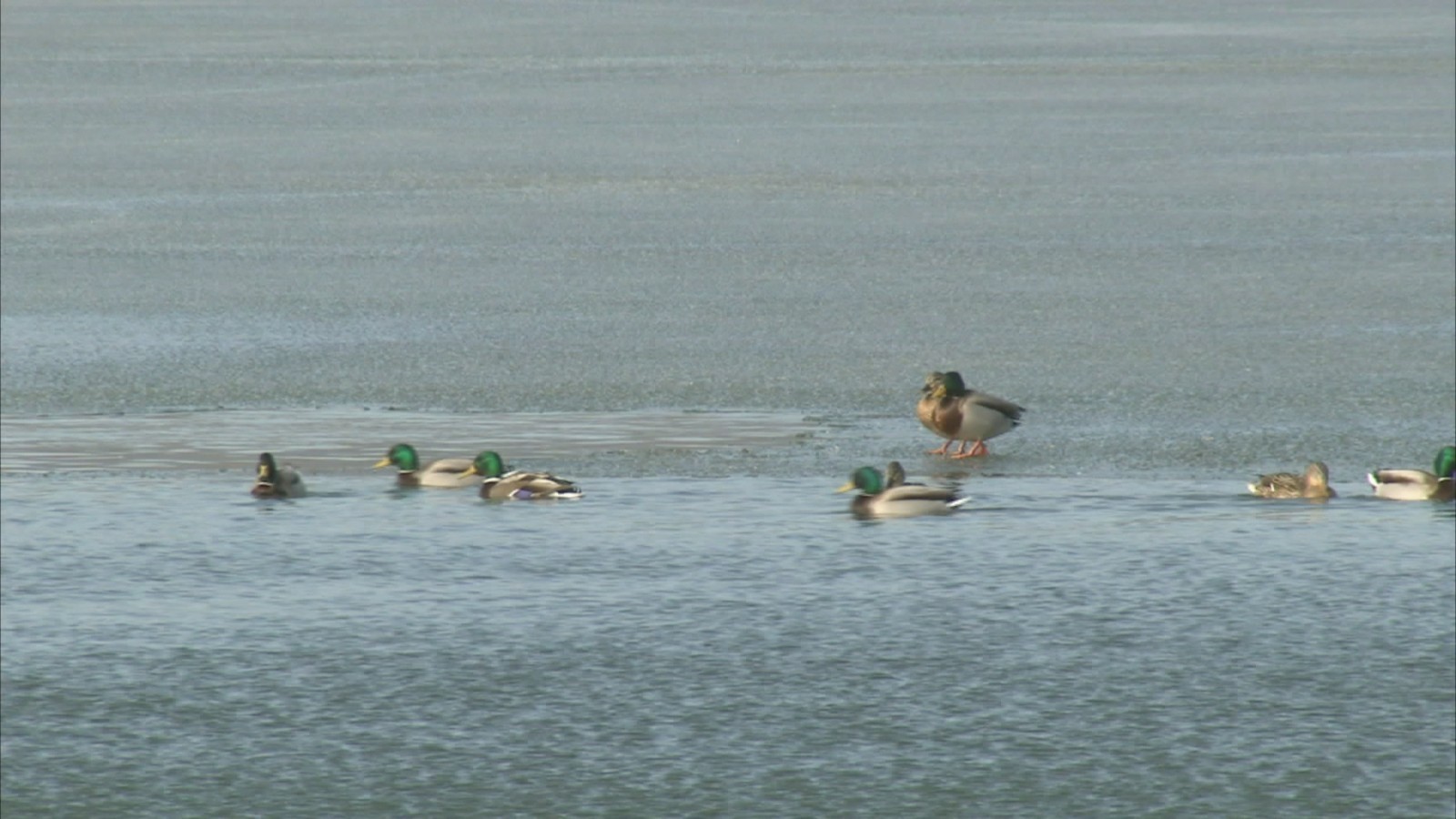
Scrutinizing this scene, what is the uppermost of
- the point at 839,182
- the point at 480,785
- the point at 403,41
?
the point at 403,41

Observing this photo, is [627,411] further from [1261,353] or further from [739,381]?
[1261,353]

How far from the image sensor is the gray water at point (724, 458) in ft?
19.5

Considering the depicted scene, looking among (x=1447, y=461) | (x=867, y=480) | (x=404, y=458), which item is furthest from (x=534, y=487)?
(x=1447, y=461)

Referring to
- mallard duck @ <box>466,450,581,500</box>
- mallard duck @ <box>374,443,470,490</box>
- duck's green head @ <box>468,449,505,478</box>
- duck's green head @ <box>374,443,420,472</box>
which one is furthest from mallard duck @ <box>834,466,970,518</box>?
duck's green head @ <box>374,443,420,472</box>

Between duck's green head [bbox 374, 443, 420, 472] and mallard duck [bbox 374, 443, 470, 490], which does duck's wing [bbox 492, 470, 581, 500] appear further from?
duck's green head [bbox 374, 443, 420, 472]

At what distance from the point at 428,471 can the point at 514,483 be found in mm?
391

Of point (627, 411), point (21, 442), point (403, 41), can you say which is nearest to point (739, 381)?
point (627, 411)

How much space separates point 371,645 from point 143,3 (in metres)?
26.3

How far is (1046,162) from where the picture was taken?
1764cm

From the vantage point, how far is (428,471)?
866cm

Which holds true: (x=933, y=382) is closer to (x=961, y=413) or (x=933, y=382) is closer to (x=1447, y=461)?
(x=961, y=413)

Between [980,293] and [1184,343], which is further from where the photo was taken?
[980,293]

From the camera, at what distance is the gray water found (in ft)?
19.5

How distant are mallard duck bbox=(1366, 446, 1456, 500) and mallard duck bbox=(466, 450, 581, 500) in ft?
8.20
